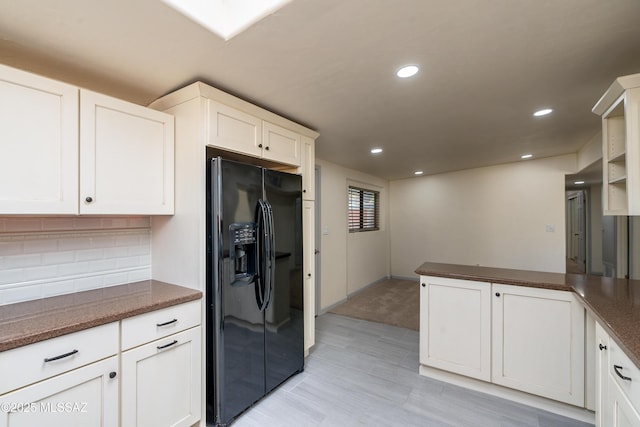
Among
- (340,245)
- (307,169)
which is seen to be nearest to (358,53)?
(307,169)

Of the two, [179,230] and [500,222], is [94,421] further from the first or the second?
[500,222]

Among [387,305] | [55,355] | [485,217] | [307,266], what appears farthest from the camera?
[485,217]

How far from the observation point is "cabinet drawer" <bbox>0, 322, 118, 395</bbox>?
1071 millimetres

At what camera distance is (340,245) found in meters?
4.41

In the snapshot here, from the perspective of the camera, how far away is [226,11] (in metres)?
1.30

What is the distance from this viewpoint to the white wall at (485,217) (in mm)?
4230

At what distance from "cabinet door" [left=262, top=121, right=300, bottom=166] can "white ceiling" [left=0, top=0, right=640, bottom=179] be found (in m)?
0.16

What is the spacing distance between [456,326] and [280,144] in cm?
208

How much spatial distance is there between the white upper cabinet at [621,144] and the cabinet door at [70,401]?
9.33 ft

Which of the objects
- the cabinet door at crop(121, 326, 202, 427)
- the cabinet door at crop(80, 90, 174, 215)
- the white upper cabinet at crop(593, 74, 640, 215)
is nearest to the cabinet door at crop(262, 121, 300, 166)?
the cabinet door at crop(80, 90, 174, 215)

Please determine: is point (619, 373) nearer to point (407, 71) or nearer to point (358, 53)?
point (407, 71)

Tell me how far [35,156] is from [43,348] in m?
0.93

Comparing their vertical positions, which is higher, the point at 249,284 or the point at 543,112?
the point at 543,112

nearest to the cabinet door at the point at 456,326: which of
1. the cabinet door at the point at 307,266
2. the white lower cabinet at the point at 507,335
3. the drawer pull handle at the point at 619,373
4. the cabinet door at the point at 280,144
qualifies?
the white lower cabinet at the point at 507,335
